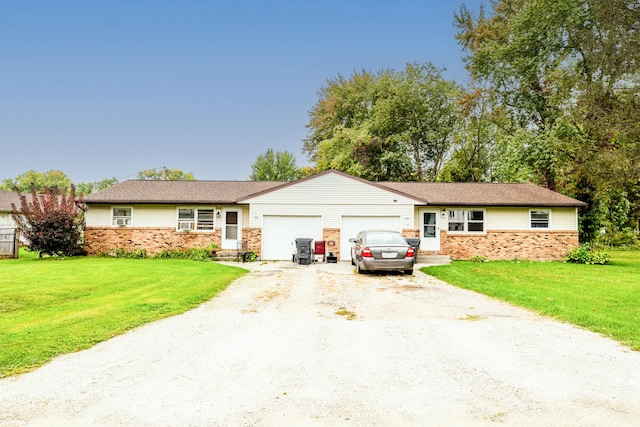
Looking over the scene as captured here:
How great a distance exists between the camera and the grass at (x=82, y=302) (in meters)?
4.98

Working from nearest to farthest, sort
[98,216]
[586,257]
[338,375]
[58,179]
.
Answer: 1. [338,375]
2. [586,257]
3. [98,216]
4. [58,179]

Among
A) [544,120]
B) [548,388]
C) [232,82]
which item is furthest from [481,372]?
[232,82]

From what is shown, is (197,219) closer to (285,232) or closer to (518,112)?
(285,232)

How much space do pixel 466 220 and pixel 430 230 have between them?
6.46 feet

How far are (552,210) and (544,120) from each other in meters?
11.0

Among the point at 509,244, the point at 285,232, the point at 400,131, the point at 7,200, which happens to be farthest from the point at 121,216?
the point at 400,131

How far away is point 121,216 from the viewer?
1881cm

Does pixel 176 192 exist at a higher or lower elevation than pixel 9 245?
higher

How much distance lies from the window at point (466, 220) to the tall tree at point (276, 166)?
26.0 meters

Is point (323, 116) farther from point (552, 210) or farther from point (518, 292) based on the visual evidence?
point (518, 292)

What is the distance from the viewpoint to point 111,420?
2.96 meters

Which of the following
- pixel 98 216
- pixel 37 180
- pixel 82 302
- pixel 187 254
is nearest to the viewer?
pixel 82 302

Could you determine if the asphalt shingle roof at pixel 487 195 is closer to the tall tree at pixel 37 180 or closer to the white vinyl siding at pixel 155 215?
the white vinyl siding at pixel 155 215

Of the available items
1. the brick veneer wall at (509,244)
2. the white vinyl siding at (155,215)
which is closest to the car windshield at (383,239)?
the brick veneer wall at (509,244)
